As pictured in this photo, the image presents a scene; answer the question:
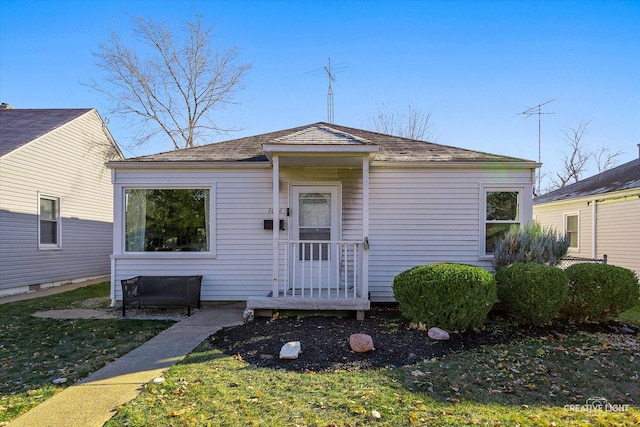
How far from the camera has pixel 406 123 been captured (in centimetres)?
1903

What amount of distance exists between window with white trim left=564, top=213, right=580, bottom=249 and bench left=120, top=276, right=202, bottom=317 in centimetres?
1183

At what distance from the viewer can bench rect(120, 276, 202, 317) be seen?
252 inches

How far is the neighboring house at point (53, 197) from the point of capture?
9048 mm

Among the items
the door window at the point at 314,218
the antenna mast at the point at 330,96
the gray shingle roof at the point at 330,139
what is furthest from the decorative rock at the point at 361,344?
the antenna mast at the point at 330,96

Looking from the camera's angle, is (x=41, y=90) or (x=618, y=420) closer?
(x=618, y=420)

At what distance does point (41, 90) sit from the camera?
14164 millimetres

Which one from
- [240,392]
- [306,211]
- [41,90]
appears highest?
[41,90]

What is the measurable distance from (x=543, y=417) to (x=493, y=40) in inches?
407

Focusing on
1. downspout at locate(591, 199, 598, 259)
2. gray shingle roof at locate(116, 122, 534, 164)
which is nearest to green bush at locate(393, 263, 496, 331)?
gray shingle roof at locate(116, 122, 534, 164)

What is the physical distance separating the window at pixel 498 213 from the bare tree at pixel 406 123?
1220 centimetres

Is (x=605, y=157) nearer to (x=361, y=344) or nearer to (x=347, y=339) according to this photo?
(x=347, y=339)

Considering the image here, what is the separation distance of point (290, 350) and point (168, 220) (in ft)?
14.4

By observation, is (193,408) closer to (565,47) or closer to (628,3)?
(628,3)

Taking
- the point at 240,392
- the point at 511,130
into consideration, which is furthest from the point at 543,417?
the point at 511,130
